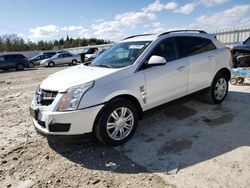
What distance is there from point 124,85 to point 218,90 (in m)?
2.91

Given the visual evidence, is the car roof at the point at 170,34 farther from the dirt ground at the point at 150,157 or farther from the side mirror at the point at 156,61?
the dirt ground at the point at 150,157

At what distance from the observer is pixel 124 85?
3.90m

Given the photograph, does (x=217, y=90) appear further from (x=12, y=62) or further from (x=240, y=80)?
(x=12, y=62)

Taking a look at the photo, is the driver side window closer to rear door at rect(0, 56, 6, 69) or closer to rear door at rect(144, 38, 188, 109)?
rear door at rect(144, 38, 188, 109)

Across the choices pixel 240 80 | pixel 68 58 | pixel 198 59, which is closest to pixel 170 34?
pixel 198 59

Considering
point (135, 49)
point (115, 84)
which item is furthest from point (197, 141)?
point (135, 49)

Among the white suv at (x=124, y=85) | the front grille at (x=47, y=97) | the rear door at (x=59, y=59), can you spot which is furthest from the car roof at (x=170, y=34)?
the rear door at (x=59, y=59)

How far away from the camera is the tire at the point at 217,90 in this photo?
5632 mm

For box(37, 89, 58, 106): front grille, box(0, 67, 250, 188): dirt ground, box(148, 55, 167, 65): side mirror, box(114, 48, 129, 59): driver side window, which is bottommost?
box(0, 67, 250, 188): dirt ground

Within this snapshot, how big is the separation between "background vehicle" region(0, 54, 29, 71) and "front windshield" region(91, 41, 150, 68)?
21.2 metres

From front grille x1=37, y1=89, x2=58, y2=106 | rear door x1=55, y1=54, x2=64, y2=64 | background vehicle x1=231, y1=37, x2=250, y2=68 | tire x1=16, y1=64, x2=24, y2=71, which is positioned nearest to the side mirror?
front grille x1=37, y1=89, x2=58, y2=106

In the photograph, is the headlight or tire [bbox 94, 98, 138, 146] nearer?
the headlight

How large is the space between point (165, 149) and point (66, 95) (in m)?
1.73

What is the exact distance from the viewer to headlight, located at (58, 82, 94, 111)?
11.6ft
